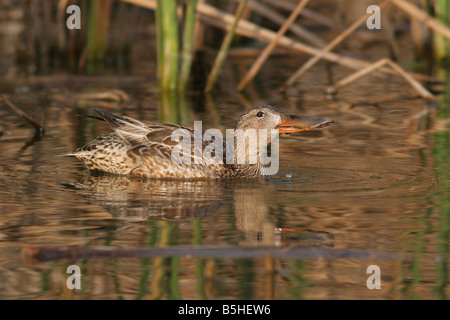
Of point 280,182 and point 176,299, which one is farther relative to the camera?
point 280,182

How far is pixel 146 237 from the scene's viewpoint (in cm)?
559

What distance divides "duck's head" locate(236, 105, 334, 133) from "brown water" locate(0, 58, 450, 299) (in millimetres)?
388

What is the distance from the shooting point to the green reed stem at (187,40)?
1072 cm

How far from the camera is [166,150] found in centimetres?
766

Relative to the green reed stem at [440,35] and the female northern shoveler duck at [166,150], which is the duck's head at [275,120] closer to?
the female northern shoveler duck at [166,150]

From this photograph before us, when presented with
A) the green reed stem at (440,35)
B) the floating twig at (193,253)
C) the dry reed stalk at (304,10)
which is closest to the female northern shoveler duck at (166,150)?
the floating twig at (193,253)

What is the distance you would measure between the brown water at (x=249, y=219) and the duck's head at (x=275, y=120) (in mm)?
388

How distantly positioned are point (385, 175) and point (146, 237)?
2.66 metres

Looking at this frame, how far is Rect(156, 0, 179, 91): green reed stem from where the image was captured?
35.7 feet

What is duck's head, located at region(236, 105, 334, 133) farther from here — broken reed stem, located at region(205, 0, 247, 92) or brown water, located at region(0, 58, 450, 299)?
broken reed stem, located at region(205, 0, 247, 92)

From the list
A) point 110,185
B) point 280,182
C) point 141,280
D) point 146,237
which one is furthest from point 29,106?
point 141,280

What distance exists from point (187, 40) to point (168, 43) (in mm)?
251

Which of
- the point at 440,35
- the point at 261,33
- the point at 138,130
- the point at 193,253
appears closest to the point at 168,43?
the point at 261,33

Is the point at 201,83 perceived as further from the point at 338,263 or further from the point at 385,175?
the point at 338,263
